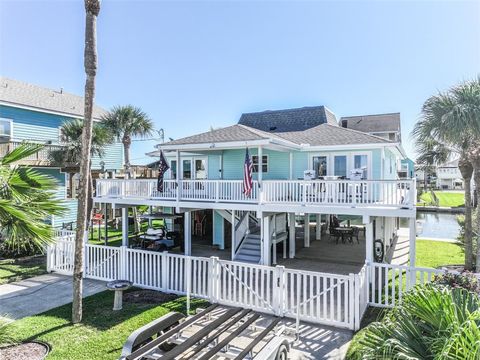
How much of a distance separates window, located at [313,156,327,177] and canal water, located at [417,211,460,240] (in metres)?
11.0

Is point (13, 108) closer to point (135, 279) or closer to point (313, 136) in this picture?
point (135, 279)

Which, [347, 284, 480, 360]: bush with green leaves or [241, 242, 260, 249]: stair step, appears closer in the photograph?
[347, 284, 480, 360]: bush with green leaves

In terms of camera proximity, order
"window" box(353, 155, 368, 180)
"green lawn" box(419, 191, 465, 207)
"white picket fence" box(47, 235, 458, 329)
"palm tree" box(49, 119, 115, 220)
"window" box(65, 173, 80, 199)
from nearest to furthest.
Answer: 1. "white picket fence" box(47, 235, 458, 329)
2. "window" box(353, 155, 368, 180)
3. "palm tree" box(49, 119, 115, 220)
4. "window" box(65, 173, 80, 199)
5. "green lawn" box(419, 191, 465, 207)

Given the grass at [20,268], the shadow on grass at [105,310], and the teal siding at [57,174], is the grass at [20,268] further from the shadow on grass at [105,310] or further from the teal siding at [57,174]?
the teal siding at [57,174]

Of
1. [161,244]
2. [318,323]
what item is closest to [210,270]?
[318,323]

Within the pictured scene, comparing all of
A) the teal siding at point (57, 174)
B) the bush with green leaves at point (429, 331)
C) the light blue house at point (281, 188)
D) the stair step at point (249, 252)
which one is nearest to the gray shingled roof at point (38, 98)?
the teal siding at point (57, 174)

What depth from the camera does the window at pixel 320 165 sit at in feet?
50.2

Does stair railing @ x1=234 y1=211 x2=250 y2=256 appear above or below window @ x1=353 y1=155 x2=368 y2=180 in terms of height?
below

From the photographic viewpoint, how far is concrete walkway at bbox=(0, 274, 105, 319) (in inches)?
351

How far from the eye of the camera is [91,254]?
11.9 meters

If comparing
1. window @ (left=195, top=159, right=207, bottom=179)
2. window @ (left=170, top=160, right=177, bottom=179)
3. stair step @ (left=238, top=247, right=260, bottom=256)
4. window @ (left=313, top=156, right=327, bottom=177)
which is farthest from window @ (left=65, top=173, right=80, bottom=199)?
window @ (left=313, top=156, right=327, bottom=177)

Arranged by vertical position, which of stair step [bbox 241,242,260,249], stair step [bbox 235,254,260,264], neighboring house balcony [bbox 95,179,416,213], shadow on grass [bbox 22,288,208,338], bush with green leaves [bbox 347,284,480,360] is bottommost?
shadow on grass [bbox 22,288,208,338]

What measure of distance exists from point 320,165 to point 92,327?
37.9 ft

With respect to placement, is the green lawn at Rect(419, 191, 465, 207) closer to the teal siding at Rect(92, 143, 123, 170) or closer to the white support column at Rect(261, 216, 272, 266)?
the white support column at Rect(261, 216, 272, 266)
